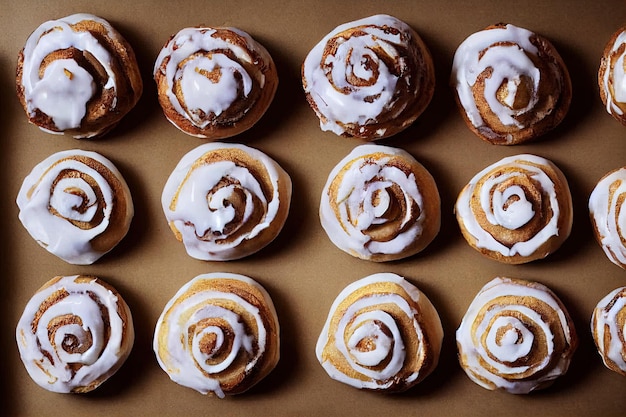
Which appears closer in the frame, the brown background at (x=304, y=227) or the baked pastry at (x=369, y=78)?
the baked pastry at (x=369, y=78)

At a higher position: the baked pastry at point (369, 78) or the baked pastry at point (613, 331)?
the baked pastry at point (369, 78)

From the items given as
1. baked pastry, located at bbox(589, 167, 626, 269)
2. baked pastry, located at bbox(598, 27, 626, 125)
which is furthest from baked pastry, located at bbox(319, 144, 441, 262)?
baked pastry, located at bbox(598, 27, 626, 125)

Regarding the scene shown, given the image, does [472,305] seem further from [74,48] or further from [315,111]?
[74,48]

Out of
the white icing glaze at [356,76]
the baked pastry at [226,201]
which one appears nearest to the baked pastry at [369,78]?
the white icing glaze at [356,76]

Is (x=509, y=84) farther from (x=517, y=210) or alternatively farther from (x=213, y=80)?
(x=213, y=80)

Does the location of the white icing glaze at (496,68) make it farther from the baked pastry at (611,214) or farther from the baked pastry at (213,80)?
the baked pastry at (213,80)

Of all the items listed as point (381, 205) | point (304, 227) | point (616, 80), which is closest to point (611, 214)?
point (616, 80)

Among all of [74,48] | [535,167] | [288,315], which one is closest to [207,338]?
[288,315]
